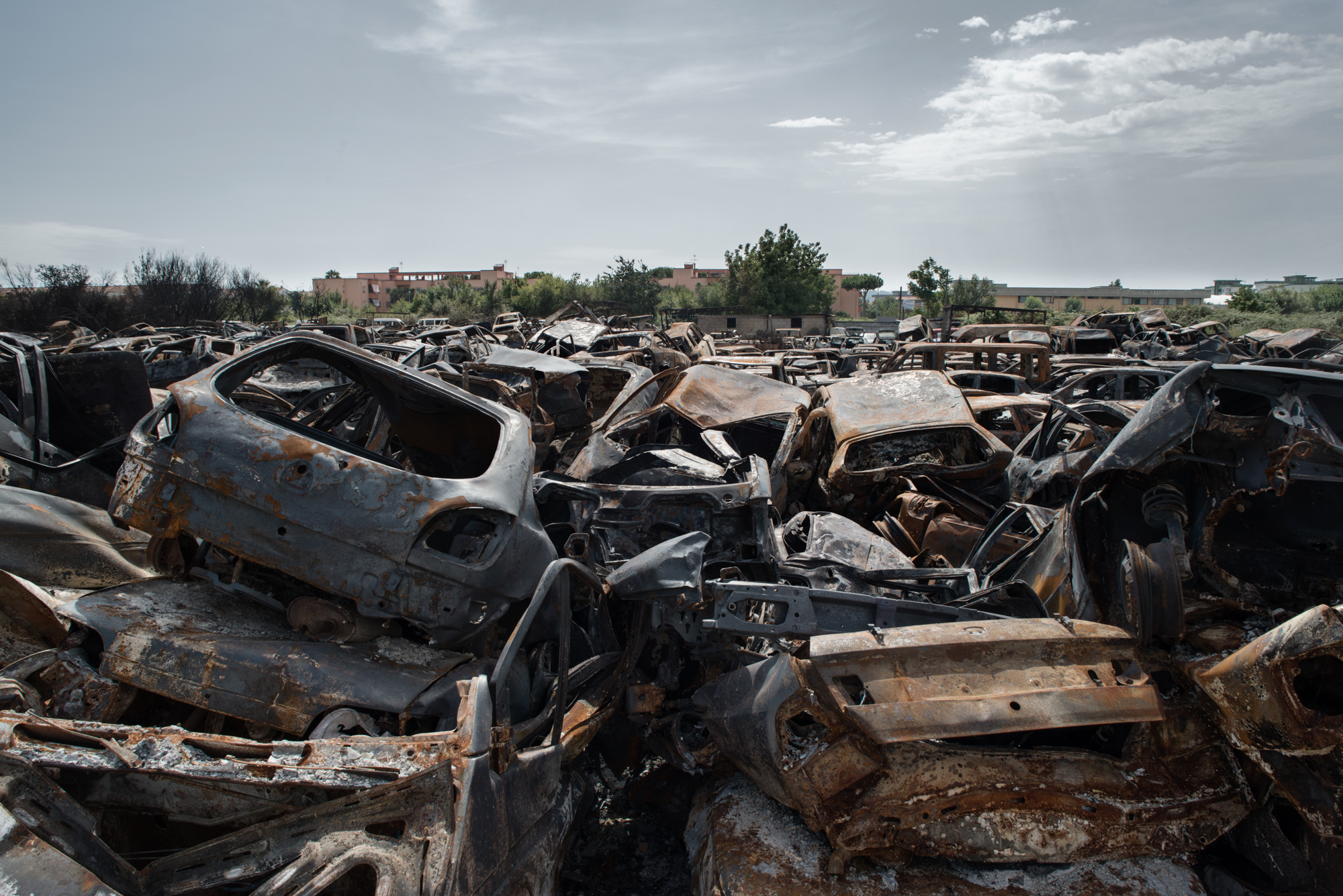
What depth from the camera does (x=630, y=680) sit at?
3.13 metres

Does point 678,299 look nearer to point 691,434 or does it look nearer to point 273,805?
point 691,434

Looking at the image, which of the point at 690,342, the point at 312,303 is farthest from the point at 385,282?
the point at 690,342

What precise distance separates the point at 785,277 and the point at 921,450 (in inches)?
1665

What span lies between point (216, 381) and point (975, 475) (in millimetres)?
5420

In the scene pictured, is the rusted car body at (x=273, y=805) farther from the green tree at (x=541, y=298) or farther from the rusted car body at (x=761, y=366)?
the green tree at (x=541, y=298)

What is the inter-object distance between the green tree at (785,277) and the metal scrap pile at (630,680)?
43.7 meters

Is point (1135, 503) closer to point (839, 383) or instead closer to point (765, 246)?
point (839, 383)

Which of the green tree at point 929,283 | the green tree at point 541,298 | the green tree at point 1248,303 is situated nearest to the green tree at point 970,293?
the green tree at point 929,283

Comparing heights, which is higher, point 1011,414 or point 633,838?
point 1011,414

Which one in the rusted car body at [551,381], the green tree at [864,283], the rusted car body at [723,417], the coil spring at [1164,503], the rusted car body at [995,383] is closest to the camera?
the coil spring at [1164,503]

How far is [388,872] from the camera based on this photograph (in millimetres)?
1691

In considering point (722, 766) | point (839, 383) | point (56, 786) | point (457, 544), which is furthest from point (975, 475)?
point (56, 786)

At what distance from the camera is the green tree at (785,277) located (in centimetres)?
4612

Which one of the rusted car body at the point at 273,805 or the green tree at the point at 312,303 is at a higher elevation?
the green tree at the point at 312,303
